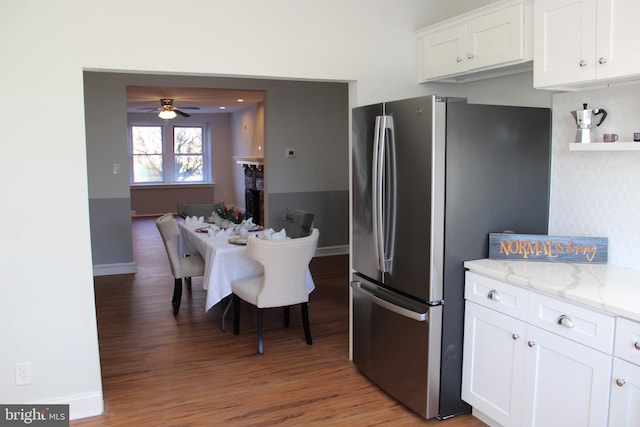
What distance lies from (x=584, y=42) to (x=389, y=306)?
5.83 feet

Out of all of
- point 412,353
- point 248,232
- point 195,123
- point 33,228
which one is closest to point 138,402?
point 33,228

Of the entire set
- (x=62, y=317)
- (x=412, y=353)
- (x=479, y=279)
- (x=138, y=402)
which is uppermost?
(x=479, y=279)

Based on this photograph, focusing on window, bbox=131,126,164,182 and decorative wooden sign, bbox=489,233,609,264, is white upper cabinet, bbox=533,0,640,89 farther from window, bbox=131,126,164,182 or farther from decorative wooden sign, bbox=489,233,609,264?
window, bbox=131,126,164,182

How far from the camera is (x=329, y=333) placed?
15.1 ft

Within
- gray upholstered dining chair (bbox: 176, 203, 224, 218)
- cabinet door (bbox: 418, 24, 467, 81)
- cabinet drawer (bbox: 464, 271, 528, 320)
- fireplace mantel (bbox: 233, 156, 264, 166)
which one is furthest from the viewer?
fireplace mantel (bbox: 233, 156, 264, 166)

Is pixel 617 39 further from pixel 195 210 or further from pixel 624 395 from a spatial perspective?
pixel 195 210

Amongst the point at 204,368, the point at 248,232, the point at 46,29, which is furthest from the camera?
the point at 248,232

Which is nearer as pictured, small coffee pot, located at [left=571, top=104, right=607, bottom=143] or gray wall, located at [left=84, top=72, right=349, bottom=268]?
small coffee pot, located at [left=571, top=104, right=607, bottom=143]

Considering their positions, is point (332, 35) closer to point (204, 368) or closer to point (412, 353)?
point (412, 353)

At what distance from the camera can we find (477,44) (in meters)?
3.24

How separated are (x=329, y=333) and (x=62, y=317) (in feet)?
7.31

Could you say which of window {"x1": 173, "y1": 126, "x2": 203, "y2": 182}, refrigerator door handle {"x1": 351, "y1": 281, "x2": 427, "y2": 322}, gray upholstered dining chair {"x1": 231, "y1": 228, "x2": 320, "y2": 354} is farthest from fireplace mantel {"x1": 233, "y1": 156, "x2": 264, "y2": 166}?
refrigerator door handle {"x1": 351, "y1": 281, "x2": 427, "y2": 322}

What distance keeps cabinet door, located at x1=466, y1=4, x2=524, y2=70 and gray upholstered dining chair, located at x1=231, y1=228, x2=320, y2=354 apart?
1.75 m

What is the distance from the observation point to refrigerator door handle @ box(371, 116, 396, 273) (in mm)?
3184
